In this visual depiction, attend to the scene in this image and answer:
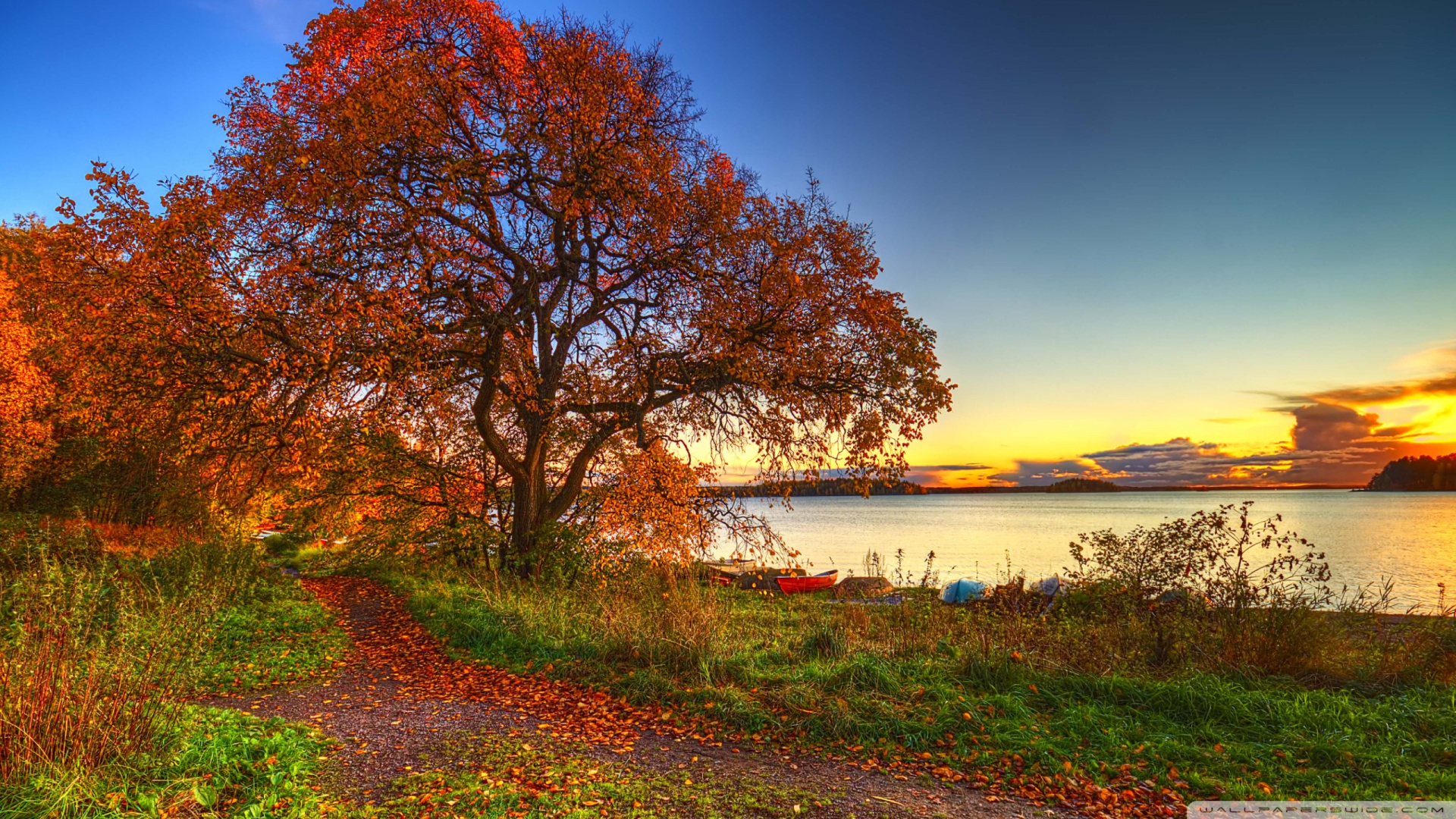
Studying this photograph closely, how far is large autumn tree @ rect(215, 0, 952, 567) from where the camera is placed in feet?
30.6

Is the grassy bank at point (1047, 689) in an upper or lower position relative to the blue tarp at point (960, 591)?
upper

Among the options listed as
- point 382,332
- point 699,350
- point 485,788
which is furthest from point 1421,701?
point 382,332

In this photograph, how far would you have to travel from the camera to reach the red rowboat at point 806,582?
20516mm

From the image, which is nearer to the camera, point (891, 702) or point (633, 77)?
point (891, 702)

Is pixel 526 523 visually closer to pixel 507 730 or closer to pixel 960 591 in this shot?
pixel 507 730

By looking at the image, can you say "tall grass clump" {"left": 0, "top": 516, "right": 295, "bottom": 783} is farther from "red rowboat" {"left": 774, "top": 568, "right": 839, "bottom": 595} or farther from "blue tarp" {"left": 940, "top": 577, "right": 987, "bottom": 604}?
"red rowboat" {"left": 774, "top": 568, "right": 839, "bottom": 595}

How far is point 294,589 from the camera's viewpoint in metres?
11.6

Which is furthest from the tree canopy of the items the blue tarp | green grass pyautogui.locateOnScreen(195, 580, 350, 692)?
the blue tarp

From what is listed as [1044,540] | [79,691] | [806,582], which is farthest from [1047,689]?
[1044,540]

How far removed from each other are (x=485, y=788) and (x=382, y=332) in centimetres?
691

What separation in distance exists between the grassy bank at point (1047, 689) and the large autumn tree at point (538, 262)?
14.0 feet

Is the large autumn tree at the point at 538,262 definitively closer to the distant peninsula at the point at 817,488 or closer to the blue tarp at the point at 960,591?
the distant peninsula at the point at 817,488

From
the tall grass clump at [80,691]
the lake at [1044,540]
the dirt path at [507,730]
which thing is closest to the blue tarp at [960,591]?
the lake at [1044,540]

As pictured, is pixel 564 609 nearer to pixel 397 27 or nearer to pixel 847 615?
pixel 847 615
